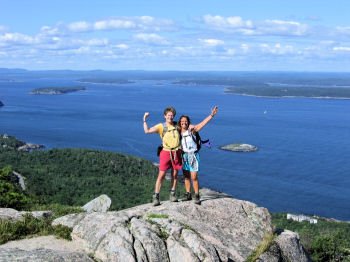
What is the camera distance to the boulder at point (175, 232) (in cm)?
789

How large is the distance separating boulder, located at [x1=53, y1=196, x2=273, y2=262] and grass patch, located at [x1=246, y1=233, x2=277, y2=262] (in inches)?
4.1

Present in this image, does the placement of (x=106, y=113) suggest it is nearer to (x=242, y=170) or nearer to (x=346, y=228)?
(x=242, y=170)

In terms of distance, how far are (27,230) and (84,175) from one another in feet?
184

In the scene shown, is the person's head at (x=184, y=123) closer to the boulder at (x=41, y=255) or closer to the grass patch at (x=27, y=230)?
the grass patch at (x=27, y=230)

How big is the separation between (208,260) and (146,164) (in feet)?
221

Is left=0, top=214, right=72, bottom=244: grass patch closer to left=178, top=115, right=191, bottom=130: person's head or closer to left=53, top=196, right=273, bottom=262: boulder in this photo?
left=53, top=196, right=273, bottom=262: boulder

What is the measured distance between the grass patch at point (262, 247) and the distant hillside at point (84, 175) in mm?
34200

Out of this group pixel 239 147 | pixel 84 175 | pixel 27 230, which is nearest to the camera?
pixel 27 230

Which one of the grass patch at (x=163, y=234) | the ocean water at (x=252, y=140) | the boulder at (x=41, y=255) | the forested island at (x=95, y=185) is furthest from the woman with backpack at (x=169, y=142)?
the ocean water at (x=252, y=140)

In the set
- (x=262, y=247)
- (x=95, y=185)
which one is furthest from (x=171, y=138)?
(x=95, y=185)

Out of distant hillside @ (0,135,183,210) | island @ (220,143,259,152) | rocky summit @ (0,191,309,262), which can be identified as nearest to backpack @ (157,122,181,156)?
rocky summit @ (0,191,309,262)

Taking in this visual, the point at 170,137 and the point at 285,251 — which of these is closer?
the point at 285,251

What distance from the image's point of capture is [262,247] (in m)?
9.33

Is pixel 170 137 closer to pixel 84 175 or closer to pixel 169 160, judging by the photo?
pixel 169 160
